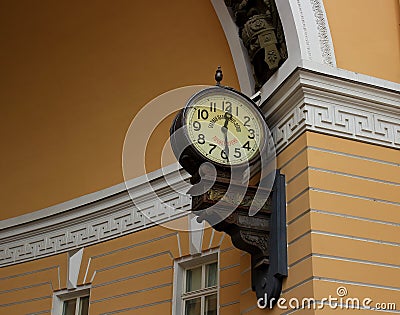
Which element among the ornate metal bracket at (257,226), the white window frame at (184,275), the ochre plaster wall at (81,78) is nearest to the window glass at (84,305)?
the ochre plaster wall at (81,78)

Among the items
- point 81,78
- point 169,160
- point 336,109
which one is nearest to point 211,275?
point 169,160

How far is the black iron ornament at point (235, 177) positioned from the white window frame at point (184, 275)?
1.21 m

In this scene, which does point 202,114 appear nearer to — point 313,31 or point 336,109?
point 336,109

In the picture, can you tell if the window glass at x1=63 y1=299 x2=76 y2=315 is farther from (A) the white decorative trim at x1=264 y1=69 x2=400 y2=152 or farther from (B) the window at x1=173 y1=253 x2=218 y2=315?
(A) the white decorative trim at x1=264 y1=69 x2=400 y2=152

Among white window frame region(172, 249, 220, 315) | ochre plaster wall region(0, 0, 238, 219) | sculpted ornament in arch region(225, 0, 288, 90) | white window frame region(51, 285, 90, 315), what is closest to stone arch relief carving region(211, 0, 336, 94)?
sculpted ornament in arch region(225, 0, 288, 90)

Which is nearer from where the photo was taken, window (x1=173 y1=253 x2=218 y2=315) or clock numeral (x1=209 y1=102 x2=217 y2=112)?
clock numeral (x1=209 y1=102 x2=217 y2=112)

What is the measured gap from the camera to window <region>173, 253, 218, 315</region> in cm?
676

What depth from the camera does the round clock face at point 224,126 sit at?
5.36 m

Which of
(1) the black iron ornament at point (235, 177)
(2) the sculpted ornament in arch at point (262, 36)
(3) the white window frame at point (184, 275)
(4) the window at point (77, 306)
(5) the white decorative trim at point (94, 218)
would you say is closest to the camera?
(1) the black iron ornament at point (235, 177)

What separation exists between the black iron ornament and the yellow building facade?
0.13 metres

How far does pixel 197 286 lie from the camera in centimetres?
695

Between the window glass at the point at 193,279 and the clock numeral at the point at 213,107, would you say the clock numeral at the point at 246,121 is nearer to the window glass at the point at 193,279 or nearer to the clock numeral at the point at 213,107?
the clock numeral at the point at 213,107

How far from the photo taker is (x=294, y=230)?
5387 millimetres

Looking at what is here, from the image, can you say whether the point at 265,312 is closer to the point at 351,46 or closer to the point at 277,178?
the point at 277,178
